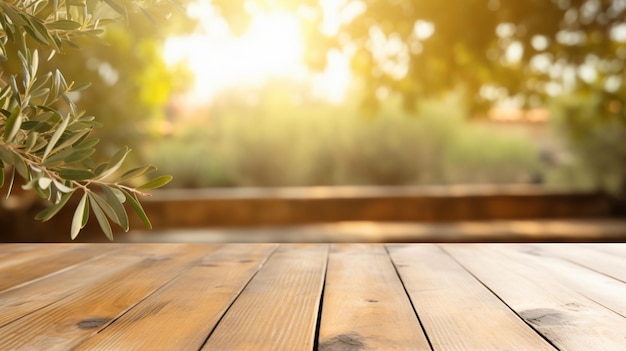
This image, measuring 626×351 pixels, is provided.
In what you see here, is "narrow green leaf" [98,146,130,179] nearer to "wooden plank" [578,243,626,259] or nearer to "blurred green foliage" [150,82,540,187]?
"wooden plank" [578,243,626,259]

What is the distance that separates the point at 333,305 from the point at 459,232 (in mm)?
3840

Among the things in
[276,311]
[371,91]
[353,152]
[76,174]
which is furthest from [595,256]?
[353,152]

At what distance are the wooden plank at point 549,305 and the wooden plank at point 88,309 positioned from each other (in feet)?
2.58

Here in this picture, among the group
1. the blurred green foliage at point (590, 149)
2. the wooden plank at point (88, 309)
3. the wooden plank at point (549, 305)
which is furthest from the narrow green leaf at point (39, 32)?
the blurred green foliage at point (590, 149)

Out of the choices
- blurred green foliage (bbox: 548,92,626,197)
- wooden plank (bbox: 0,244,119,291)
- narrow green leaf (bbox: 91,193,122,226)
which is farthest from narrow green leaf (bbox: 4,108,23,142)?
blurred green foliage (bbox: 548,92,626,197)

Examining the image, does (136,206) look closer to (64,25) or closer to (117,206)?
(117,206)

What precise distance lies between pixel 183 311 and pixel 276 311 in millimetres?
182

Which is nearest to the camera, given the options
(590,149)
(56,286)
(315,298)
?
(315,298)

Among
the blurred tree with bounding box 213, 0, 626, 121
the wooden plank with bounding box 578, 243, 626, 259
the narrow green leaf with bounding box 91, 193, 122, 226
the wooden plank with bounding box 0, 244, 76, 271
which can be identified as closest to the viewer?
the narrow green leaf with bounding box 91, 193, 122, 226

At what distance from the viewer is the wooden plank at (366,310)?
3.62 ft

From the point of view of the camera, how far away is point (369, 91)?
5949 mm

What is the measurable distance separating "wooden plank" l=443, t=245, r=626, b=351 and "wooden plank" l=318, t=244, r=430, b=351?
0.22 meters

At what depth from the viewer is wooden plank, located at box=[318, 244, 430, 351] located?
110 cm

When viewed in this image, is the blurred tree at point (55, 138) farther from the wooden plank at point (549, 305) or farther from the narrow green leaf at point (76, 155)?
the wooden plank at point (549, 305)
